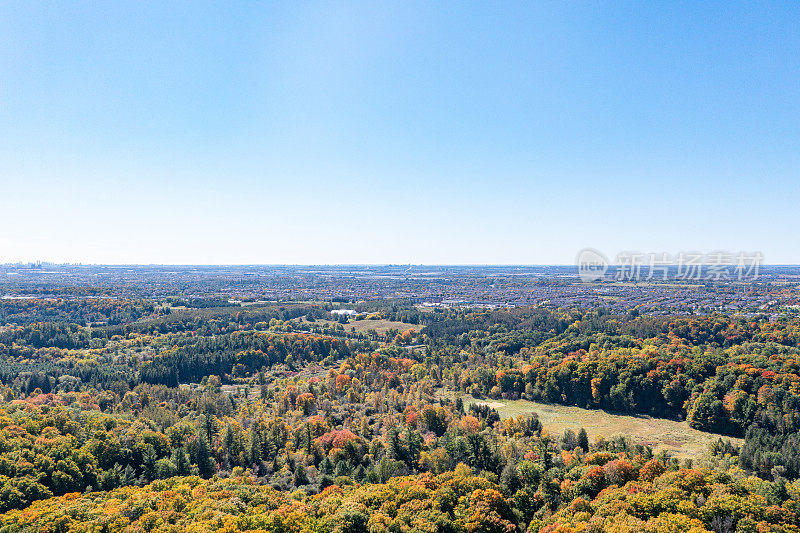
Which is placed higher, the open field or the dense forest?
the dense forest

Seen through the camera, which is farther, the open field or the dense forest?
the open field

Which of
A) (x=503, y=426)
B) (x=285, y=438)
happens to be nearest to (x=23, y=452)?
(x=285, y=438)

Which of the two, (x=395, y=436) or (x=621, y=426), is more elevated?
(x=395, y=436)

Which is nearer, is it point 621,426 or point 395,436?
point 395,436

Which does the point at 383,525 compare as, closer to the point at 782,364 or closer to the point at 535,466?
the point at 535,466

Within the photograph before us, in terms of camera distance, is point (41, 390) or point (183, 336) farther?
point (183, 336)
